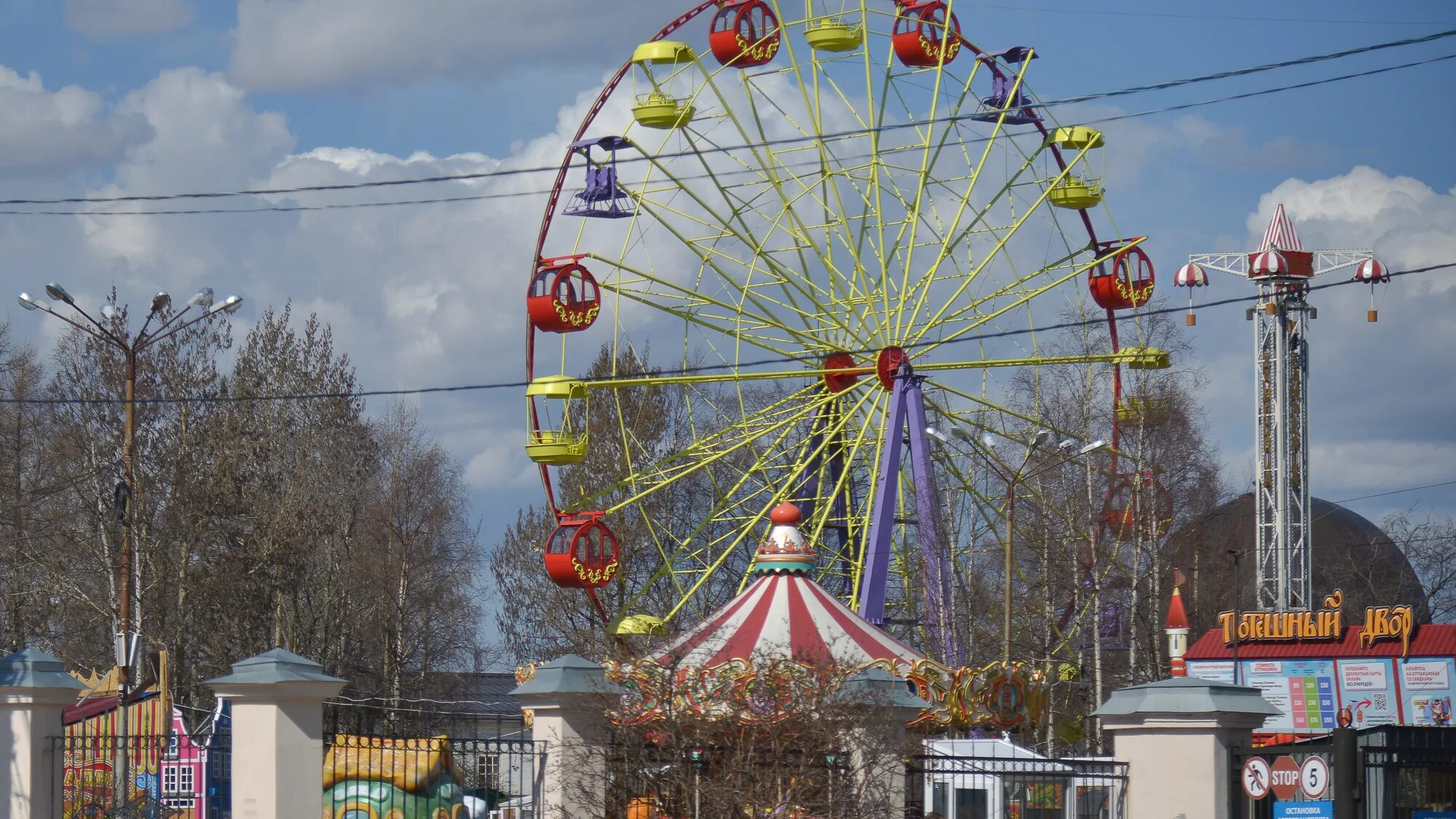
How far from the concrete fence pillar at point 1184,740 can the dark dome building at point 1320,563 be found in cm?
3377

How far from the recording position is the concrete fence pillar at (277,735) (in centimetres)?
1541

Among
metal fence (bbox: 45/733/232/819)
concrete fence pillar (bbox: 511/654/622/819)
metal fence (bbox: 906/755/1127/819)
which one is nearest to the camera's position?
metal fence (bbox: 906/755/1127/819)

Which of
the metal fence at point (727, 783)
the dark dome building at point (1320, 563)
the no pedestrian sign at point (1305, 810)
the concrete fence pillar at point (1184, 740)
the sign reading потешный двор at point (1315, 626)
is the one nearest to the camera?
the no pedestrian sign at point (1305, 810)

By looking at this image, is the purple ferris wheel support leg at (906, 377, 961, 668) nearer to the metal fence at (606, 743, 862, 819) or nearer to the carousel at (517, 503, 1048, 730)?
the carousel at (517, 503, 1048, 730)

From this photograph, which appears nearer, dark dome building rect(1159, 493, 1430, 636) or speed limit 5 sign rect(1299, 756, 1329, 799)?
speed limit 5 sign rect(1299, 756, 1329, 799)

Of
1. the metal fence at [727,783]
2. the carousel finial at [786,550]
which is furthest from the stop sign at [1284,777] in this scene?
the carousel finial at [786,550]

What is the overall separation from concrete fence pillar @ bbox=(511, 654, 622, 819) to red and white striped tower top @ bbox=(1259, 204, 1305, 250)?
34826 mm

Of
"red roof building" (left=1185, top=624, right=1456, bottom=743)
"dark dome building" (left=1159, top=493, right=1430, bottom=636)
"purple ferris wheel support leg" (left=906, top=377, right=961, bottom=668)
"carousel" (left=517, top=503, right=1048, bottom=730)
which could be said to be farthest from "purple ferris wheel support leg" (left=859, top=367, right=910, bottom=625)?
"dark dome building" (left=1159, top=493, right=1430, bottom=636)

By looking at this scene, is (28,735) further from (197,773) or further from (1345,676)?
(1345,676)

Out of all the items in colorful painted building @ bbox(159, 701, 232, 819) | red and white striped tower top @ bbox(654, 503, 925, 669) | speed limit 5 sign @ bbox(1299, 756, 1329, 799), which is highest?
red and white striped tower top @ bbox(654, 503, 925, 669)

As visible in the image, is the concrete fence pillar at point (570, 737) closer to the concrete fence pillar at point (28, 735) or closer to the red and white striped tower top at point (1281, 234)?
the concrete fence pillar at point (28, 735)

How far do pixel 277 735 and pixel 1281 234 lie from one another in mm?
36551

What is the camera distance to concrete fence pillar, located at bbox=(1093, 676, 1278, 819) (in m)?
14.2

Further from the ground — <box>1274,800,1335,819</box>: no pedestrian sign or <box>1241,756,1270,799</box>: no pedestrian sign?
<box>1241,756,1270,799</box>: no pedestrian sign
